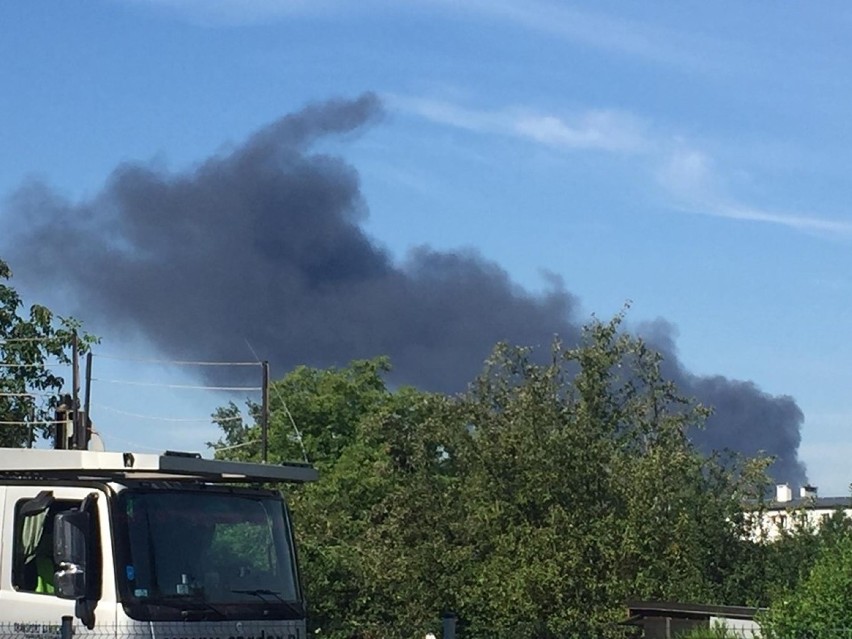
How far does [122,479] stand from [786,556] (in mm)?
44288

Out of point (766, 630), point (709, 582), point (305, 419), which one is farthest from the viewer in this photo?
point (305, 419)

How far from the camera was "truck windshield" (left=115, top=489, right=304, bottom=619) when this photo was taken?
11.4m

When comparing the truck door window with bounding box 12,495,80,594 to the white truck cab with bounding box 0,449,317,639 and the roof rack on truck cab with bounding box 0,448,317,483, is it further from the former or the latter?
the roof rack on truck cab with bounding box 0,448,317,483

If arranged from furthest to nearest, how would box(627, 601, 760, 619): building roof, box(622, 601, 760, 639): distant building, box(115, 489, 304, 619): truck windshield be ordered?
box(627, 601, 760, 619): building roof
box(622, 601, 760, 639): distant building
box(115, 489, 304, 619): truck windshield

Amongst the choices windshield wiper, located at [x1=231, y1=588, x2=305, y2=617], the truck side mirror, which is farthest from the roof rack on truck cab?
windshield wiper, located at [x1=231, y1=588, x2=305, y2=617]

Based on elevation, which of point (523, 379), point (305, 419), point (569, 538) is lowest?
point (569, 538)

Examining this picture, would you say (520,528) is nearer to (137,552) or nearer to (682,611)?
(682,611)

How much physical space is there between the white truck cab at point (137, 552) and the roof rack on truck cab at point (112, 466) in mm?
11

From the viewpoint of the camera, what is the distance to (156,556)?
11.5 meters

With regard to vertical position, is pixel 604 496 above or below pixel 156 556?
above

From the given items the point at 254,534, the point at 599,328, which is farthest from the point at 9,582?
the point at 599,328

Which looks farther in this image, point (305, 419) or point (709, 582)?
point (305, 419)

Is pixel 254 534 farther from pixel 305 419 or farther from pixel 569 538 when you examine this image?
pixel 305 419

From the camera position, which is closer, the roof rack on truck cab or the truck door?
the truck door
